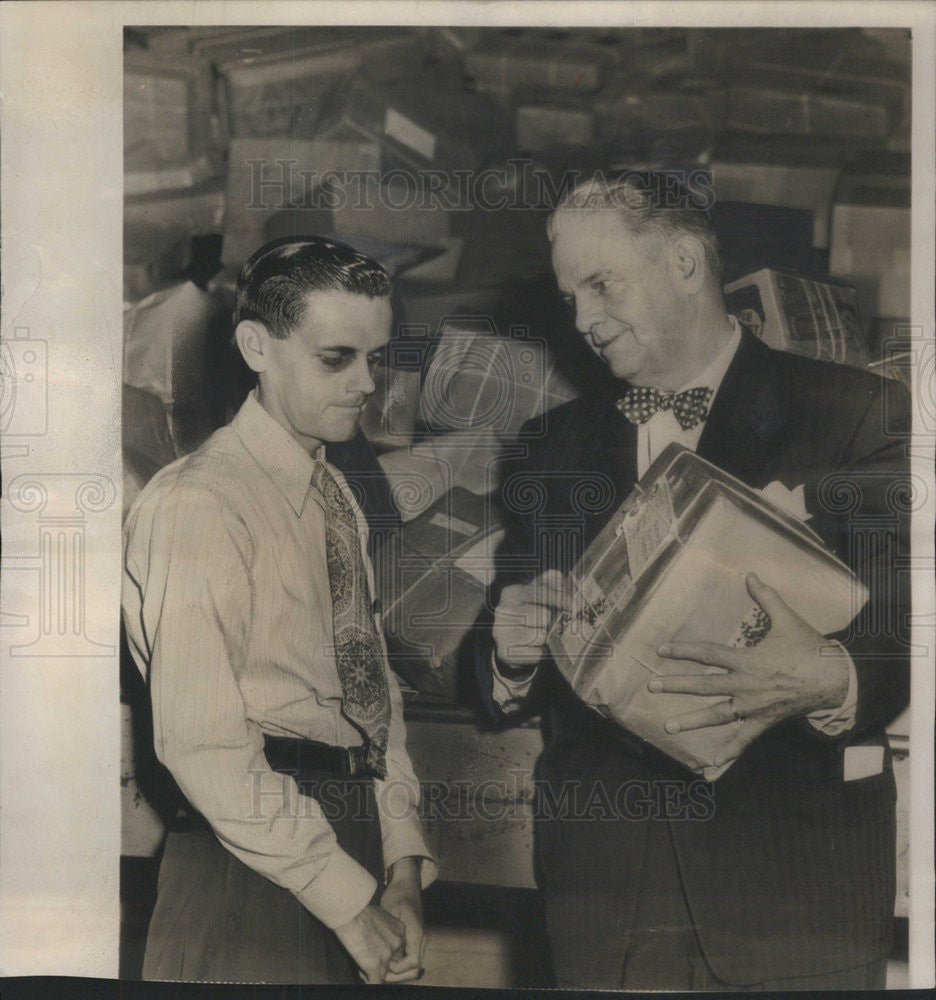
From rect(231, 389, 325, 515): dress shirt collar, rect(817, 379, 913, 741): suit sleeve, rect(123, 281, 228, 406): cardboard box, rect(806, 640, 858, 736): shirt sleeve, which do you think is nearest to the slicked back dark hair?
rect(123, 281, 228, 406): cardboard box

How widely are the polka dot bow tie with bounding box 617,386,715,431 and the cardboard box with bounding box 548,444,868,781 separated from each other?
0.10 metres

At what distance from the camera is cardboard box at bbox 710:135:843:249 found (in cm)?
232

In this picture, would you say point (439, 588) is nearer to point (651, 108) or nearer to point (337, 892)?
point (337, 892)

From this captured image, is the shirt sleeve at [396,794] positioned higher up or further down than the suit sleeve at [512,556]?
further down

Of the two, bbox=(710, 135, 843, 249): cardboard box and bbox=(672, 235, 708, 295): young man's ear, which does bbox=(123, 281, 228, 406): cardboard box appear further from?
bbox=(710, 135, 843, 249): cardboard box

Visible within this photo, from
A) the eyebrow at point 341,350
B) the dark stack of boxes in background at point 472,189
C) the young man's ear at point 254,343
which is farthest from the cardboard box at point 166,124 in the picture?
the eyebrow at point 341,350

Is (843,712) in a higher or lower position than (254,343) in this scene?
lower

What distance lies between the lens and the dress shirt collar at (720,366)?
2.31 metres

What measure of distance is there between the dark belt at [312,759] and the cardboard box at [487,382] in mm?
888

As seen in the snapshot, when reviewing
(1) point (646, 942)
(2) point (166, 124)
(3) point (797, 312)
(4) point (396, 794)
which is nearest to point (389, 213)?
(2) point (166, 124)

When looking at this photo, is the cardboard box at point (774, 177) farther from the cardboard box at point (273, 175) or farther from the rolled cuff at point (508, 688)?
the rolled cuff at point (508, 688)

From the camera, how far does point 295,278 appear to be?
7.52ft

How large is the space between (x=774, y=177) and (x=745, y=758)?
5.05 feet

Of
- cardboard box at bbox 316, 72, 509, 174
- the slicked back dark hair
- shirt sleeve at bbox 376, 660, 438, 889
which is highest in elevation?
cardboard box at bbox 316, 72, 509, 174
